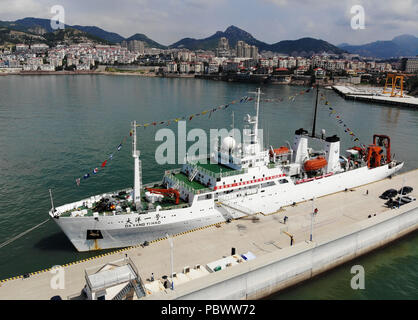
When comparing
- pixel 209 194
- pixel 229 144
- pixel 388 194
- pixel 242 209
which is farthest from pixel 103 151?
pixel 388 194

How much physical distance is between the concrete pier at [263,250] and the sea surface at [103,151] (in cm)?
117

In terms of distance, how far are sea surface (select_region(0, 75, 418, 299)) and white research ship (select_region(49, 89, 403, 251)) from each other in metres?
2.37

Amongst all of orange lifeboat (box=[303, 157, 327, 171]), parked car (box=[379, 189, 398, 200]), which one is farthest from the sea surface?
orange lifeboat (box=[303, 157, 327, 171])

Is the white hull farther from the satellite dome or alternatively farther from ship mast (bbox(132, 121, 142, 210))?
the satellite dome

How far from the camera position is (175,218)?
754 inches

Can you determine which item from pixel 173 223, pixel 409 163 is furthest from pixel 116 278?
pixel 409 163

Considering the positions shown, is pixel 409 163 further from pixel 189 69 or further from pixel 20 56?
pixel 20 56

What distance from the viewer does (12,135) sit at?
42.0 meters

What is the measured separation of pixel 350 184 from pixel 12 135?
141 feet

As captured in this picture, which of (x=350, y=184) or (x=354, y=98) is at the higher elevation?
(x=354, y=98)

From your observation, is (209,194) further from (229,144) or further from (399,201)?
(399,201)

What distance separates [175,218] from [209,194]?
9.32 feet

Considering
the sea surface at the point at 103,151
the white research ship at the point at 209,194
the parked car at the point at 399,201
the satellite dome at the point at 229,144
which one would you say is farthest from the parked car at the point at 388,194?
the satellite dome at the point at 229,144

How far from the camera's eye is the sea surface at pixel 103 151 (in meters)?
17.8
